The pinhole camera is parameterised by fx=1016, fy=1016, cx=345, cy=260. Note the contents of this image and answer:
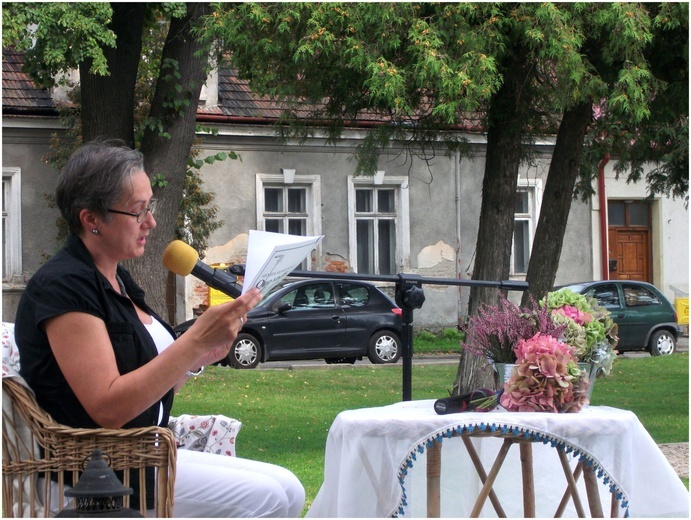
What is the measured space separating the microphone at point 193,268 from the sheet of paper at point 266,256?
0.37 metres

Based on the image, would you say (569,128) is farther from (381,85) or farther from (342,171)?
(342,171)

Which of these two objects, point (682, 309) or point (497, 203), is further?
point (682, 309)

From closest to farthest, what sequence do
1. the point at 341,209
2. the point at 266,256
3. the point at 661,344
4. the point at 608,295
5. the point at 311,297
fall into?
the point at 266,256
the point at 311,297
the point at 608,295
the point at 661,344
the point at 341,209

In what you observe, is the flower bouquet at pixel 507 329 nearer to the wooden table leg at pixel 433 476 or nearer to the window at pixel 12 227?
the wooden table leg at pixel 433 476

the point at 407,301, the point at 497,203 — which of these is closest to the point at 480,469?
the point at 407,301

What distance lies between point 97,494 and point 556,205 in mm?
9293

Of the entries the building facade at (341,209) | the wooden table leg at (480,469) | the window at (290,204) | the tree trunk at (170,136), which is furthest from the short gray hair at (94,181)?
the window at (290,204)

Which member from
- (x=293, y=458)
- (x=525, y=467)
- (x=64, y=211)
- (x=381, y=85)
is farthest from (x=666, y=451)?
(x=64, y=211)

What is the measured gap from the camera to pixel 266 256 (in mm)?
2797

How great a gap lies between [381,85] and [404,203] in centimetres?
1558

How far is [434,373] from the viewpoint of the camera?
15.9 meters

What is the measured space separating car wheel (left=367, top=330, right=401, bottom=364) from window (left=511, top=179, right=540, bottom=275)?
757cm

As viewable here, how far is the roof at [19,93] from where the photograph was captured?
821 inches

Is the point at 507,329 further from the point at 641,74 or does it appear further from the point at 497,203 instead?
the point at 497,203
